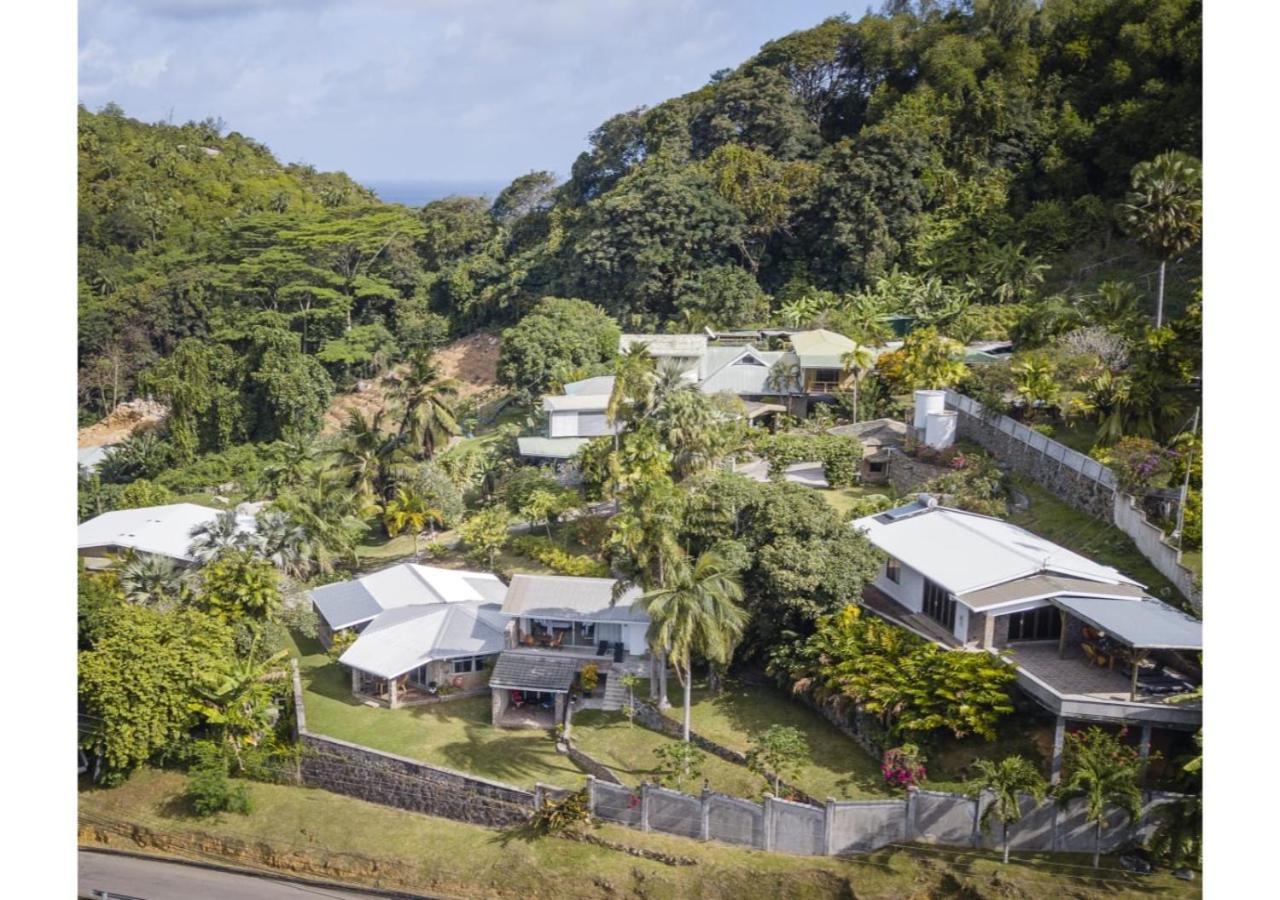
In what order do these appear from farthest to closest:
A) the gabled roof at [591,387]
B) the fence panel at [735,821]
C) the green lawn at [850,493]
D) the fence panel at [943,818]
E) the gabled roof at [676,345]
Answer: the gabled roof at [676,345] → the gabled roof at [591,387] → the green lawn at [850,493] → the fence panel at [735,821] → the fence panel at [943,818]

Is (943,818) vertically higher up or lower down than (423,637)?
lower down

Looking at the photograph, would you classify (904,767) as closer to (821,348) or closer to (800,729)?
(800,729)

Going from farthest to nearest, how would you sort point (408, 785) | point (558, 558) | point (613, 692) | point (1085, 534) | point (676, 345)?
point (676, 345) < point (558, 558) < point (1085, 534) < point (613, 692) < point (408, 785)

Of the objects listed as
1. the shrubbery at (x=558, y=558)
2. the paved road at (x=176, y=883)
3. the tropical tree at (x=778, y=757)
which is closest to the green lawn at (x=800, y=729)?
the tropical tree at (x=778, y=757)

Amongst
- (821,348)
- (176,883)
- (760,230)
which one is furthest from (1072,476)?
(760,230)

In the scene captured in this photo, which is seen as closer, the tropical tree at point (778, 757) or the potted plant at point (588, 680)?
the tropical tree at point (778, 757)

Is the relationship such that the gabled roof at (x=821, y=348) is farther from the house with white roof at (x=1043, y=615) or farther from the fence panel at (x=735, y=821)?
Result: the fence panel at (x=735, y=821)
